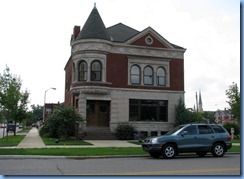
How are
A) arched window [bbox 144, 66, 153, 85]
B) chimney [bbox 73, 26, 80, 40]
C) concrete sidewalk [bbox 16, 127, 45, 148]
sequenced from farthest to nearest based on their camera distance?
chimney [bbox 73, 26, 80, 40]
arched window [bbox 144, 66, 153, 85]
concrete sidewalk [bbox 16, 127, 45, 148]

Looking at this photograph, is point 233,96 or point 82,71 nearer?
point 82,71

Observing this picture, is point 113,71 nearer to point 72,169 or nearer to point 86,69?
point 86,69

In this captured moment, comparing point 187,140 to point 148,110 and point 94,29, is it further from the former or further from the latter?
point 94,29

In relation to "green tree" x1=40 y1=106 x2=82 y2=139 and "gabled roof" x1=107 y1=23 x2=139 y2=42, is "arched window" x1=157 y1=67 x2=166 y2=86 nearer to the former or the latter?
"gabled roof" x1=107 y1=23 x2=139 y2=42

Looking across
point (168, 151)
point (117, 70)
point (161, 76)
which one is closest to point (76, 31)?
point (117, 70)

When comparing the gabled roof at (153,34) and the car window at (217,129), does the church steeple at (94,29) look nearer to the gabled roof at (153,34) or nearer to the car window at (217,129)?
the gabled roof at (153,34)

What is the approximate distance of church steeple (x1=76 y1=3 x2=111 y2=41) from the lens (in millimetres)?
30842

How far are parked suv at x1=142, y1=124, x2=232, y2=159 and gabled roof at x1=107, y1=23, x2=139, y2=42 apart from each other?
17.5m

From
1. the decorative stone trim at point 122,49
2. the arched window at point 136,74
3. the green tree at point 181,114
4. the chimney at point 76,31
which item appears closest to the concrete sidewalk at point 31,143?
the decorative stone trim at point 122,49

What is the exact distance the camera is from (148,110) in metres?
32.9

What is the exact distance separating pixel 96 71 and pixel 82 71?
1293 mm

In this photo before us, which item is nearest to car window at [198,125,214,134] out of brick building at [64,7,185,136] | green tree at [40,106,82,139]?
green tree at [40,106,82,139]

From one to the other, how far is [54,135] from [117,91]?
271 inches

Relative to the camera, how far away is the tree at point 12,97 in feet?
121
